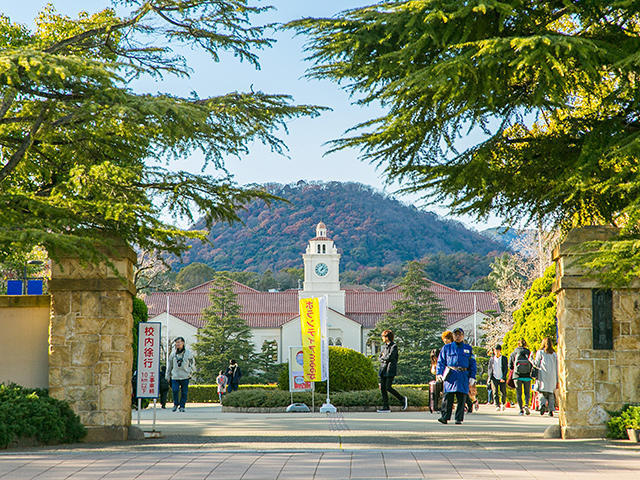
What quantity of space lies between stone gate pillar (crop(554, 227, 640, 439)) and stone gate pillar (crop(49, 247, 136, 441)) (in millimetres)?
6109

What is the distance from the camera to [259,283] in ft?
355

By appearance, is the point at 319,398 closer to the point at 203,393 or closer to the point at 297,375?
the point at 297,375

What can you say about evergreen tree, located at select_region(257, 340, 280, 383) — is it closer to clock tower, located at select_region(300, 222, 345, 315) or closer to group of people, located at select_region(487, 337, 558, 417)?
clock tower, located at select_region(300, 222, 345, 315)

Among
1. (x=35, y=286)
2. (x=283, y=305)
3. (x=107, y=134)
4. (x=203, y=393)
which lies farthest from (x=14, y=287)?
(x=283, y=305)

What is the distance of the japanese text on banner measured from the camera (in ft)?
61.4

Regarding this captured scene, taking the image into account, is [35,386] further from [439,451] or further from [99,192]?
[439,451]

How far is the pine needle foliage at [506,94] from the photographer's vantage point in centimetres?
909

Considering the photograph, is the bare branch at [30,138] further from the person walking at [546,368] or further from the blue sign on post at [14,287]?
the person walking at [546,368]

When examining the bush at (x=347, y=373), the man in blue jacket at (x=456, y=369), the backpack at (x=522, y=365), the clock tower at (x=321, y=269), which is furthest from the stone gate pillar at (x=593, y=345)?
the clock tower at (x=321, y=269)

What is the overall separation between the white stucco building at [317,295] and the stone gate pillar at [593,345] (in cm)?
5692

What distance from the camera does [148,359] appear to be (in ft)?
37.6

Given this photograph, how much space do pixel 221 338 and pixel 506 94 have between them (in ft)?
149

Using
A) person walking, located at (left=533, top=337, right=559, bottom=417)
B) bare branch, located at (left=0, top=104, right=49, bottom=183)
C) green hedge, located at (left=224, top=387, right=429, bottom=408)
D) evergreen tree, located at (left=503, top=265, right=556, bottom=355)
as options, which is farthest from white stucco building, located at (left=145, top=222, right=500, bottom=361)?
bare branch, located at (left=0, top=104, right=49, bottom=183)

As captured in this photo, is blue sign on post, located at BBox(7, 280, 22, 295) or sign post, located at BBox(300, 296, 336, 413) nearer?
blue sign on post, located at BBox(7, 280, 22, 295)
